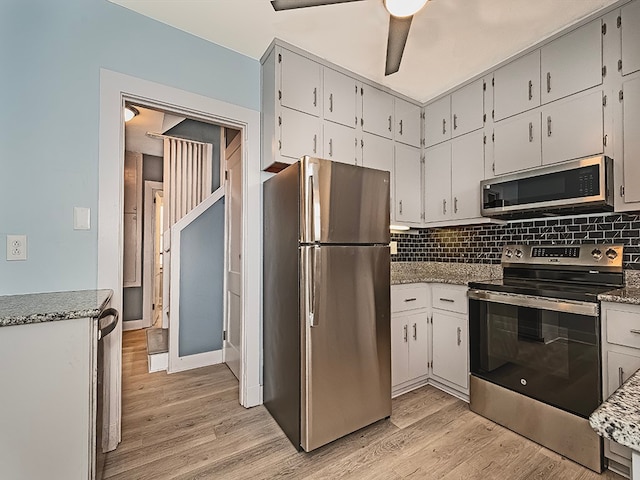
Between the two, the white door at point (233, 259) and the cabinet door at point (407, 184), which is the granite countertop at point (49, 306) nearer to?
the white door at point (233, 259)

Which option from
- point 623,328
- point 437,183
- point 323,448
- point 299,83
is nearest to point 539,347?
point 623,328

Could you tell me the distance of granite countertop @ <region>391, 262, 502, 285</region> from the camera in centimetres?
262

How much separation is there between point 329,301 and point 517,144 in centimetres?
192

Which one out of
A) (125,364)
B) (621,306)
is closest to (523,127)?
(621,306)

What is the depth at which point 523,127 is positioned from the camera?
2.38 m

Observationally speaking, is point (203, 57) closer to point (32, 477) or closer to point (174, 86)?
point (174, 86)

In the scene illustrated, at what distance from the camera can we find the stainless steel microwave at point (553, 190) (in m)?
1.90

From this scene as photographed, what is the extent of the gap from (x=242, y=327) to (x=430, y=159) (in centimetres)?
236

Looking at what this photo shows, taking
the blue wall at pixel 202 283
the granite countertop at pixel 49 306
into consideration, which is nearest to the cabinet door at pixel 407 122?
the blue wall at pixel 202 283

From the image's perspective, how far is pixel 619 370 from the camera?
1.64m

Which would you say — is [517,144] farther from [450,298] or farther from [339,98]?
[339,98]

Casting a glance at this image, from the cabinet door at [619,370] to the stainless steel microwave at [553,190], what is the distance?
2.92 feet

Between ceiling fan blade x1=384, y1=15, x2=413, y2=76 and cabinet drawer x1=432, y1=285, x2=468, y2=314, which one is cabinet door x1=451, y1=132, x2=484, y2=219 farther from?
ceiling fan blade x1=384, y1=15, x2=413, y2=76

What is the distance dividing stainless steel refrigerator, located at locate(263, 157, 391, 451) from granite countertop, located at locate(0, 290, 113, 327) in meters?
1.01
